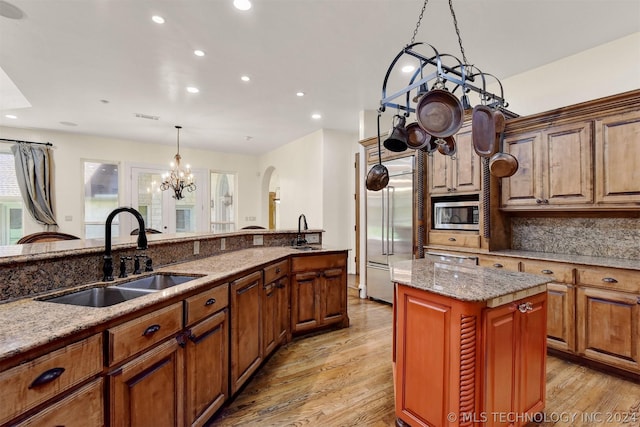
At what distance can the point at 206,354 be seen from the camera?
5.61 ft

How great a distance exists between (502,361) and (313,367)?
1512 mm

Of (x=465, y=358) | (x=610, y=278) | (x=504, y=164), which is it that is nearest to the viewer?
(x=465, y=358)

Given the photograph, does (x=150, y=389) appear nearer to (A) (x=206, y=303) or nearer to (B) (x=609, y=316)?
(A) (x=206, y=303)

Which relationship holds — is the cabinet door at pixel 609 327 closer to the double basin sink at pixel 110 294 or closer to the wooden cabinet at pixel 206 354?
the wooden cabinet at pixel 206 354

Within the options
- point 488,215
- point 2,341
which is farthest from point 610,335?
point 2,341

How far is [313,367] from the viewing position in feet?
8.35

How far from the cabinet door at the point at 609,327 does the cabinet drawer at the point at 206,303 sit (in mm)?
2868

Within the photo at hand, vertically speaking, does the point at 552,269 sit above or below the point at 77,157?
below

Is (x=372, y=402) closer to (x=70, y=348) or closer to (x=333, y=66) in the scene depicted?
(x=70, y=348)

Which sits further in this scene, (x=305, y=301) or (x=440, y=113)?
(x=305, y=301)

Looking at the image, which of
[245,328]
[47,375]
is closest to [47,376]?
[47,375]

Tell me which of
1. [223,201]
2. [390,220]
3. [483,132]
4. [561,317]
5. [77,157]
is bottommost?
[561,317]

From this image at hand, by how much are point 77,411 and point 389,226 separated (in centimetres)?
369

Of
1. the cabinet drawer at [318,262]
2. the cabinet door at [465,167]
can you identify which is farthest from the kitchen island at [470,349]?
the cabinet door at [465,167]
